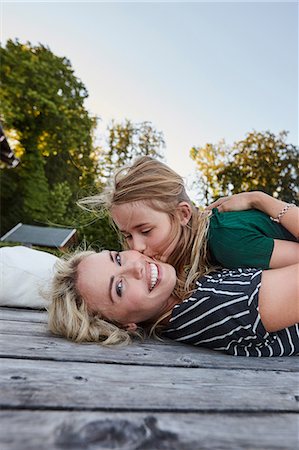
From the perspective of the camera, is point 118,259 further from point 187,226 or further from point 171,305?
point 187,226

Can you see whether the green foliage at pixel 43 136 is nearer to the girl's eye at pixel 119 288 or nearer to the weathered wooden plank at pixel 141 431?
the girl's eye at pixel 119 288

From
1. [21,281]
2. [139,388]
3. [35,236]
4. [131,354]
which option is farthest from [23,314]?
[35,236]

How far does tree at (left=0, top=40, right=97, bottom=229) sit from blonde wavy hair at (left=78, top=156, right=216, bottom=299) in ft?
60.7

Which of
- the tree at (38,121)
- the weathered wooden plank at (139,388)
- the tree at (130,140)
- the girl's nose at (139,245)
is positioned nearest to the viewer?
the weathered wooden plank at (139,388)

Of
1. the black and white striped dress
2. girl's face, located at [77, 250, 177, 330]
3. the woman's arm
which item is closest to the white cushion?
girl's face, located at [77, 250, 177, 330]

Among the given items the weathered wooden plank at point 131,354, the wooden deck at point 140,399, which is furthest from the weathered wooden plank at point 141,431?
the weathered wooden plank at point 131,354

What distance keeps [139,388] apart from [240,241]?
3.89 feet

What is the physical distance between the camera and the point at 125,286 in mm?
2062

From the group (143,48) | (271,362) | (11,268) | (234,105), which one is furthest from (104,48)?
(271,362)

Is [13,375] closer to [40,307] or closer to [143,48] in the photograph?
[40,307]

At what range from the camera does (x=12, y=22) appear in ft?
66.9

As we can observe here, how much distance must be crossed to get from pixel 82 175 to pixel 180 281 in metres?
23.5

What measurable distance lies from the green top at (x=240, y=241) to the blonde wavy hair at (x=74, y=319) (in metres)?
0.57

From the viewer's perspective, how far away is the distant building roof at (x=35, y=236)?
2109cm
